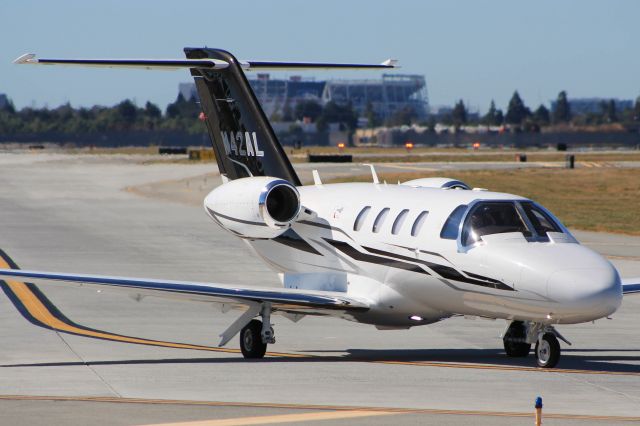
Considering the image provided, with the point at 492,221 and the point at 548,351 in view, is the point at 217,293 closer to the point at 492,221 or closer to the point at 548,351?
the point at 492,221

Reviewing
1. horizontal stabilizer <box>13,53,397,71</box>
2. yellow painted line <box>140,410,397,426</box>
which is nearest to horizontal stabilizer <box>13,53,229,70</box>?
horizontal stabilizer <box>13,53,397,71</box>

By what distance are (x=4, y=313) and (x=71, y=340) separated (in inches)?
163

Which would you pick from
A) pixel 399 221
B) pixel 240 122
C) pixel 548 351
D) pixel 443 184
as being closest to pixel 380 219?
pixel 399 221

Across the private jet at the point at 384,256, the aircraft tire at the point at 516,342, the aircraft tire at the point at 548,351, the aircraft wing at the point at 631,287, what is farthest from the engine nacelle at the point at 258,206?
the aircraft wing at the point at 631,287

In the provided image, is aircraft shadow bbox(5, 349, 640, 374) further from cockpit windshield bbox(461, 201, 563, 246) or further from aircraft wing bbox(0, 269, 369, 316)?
cockpit windshield bbox(461, 201, 563, 246)

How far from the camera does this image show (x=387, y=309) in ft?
67.1

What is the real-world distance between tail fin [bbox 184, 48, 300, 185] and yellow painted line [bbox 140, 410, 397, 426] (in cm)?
965

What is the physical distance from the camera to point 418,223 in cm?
2003

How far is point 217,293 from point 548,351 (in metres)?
4.90

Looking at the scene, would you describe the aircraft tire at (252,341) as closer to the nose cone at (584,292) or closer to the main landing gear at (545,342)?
the main landing gear at (545,342)

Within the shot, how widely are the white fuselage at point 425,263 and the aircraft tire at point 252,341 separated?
1.62 m

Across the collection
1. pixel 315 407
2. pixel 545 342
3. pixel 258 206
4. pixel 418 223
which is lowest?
pixel 545 342

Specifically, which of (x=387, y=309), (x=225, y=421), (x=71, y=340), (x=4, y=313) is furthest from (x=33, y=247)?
(x=225, y=421)

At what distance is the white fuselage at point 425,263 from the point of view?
58.4ft
